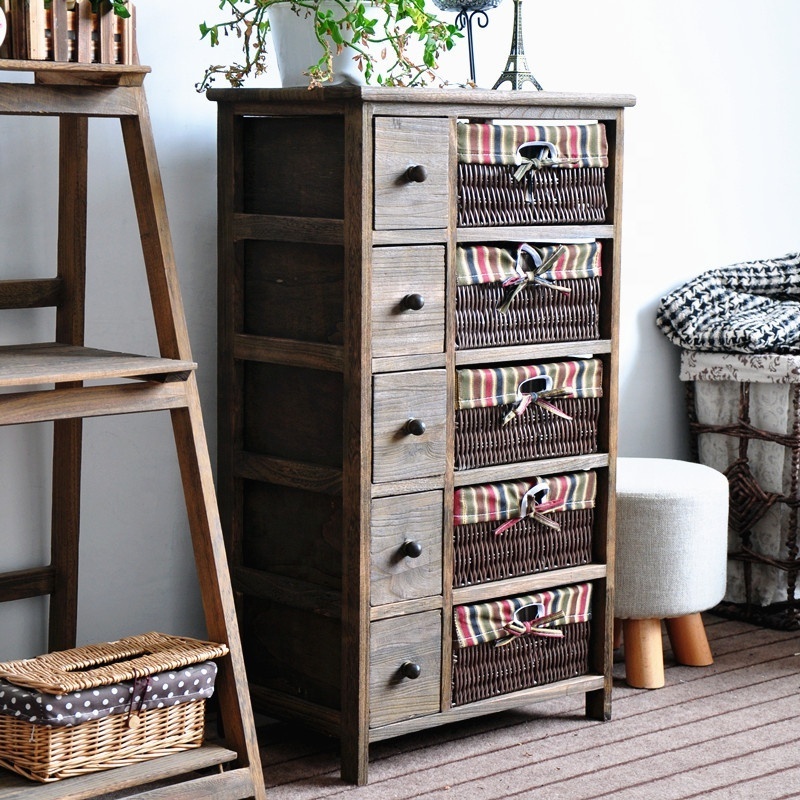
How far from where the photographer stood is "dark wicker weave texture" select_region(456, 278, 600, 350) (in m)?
2.27

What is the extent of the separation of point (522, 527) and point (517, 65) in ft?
2.96

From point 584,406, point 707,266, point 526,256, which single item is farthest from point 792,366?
point 526,256

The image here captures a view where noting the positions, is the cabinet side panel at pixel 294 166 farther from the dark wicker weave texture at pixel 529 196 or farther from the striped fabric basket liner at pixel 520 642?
the striped fabric basket liner at pixel 520 642

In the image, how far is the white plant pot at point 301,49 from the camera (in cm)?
225

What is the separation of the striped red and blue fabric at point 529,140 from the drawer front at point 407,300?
0.18 metres

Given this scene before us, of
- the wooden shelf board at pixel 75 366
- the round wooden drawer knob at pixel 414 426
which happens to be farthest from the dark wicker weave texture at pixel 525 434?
the wooden shelf board at pixel 75 366

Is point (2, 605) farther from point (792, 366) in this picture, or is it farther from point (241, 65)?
point (792, 366)

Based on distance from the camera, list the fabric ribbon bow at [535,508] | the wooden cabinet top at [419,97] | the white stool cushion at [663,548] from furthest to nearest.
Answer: the white stool cushion at [663,548], the fabric ribbon bow at [535,508], the wooden cabinet top at [419,97]

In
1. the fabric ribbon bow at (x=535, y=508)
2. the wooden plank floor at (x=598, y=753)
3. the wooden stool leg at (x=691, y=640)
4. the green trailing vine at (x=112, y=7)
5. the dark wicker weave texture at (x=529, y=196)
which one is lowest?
the wooden plank floor at (x=598, y=753)

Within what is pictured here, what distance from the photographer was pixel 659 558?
2703 mm

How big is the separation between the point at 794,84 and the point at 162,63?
6.05 ft

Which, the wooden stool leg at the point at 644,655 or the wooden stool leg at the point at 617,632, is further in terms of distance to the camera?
the wooden stool leg at the point at 617,632

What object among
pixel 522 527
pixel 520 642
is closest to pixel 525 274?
pixel 522 527

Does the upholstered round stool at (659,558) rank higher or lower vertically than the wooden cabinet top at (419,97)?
lower
